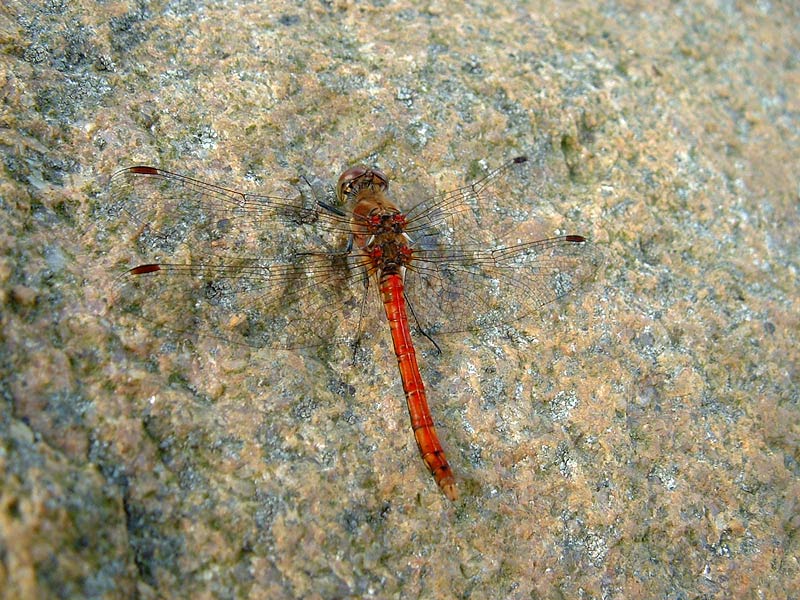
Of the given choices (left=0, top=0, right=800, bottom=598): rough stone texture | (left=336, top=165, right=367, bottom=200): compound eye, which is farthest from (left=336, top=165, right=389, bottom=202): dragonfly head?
(left=0, top=0, right=800, bottom=598): rough stone texture

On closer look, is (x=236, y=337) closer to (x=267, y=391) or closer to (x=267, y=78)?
(x=267, y=391)

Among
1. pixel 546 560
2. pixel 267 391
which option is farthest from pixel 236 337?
pixel 546 560

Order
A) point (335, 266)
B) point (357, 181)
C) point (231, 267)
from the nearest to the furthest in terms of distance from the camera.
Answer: point (231, 267), point (335, 266), point (357, 181)

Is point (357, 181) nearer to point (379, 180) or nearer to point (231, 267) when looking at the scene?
point (379, 180)

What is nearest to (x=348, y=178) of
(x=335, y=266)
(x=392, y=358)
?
(x=335, y=266)

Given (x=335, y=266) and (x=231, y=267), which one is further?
(x=335, y=266)
